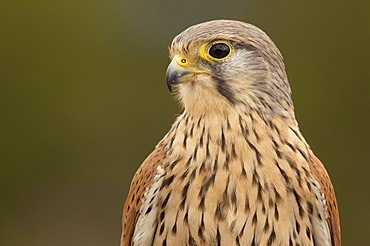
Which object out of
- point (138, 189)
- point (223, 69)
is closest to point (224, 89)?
point (223, 69)

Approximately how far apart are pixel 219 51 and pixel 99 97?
5.27 meters

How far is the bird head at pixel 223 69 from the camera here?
3.83 meters

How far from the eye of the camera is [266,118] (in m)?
3.87

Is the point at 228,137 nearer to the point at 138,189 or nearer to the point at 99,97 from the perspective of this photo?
the point at 138,189

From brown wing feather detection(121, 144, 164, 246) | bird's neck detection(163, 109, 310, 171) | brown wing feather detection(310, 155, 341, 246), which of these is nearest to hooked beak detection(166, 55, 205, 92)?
bird's neck detection(163, 109, 310, 171)

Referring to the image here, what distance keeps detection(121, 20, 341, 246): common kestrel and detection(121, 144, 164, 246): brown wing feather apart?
0.04 metres

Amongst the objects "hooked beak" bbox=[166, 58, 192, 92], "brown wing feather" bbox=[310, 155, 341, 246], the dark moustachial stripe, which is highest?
"hooked beak" bbox=[166, 58, 192, 92]

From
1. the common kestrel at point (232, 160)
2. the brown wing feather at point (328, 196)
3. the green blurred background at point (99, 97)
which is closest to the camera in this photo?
the common kestrel at point (232, 160)

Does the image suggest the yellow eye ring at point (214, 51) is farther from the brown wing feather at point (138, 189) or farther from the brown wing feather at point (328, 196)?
the brown wing feather at point (328, 196)

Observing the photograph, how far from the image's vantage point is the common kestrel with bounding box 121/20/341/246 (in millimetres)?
3814

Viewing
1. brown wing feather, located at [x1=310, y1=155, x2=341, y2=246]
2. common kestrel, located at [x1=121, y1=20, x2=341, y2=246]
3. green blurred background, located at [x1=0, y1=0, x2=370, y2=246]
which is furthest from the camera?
green blurred background, located at [x1=0, y1=0, x2=370, y2=246]

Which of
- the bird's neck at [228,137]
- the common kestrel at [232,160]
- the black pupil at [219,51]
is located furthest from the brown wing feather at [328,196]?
the black pupil at [219,51]

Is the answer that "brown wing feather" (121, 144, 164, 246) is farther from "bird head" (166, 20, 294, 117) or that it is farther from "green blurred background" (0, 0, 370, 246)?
"green blurred background" (0, 0, 370, 246)

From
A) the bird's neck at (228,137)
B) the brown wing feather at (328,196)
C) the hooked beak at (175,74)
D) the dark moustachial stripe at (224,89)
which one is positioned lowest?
the brown wing feather at (328,196)
